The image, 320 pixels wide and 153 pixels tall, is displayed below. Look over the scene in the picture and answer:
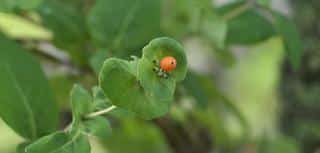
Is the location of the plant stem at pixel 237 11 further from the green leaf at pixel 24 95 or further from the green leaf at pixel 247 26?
the green leaf at pixel 24 95

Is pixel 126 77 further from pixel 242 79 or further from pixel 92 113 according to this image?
pixel 242 79

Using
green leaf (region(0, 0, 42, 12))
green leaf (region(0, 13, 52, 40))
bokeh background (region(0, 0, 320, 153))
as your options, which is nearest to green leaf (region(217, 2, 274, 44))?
bokeh background (region(0, 0, 320, 153))

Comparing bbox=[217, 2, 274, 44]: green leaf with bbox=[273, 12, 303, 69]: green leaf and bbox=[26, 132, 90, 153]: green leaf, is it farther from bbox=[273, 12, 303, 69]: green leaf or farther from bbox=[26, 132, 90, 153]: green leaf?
bbox=[26, 132, 90, 153]: green leaf

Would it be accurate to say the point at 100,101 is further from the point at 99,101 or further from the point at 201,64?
the point at 201,64

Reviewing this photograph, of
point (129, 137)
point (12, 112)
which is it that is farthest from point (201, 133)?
point (12, 112)

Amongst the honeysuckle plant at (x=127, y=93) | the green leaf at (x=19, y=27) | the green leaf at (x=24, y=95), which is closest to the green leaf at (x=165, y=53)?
the honeysuckle plant at (x=127, y=93)
